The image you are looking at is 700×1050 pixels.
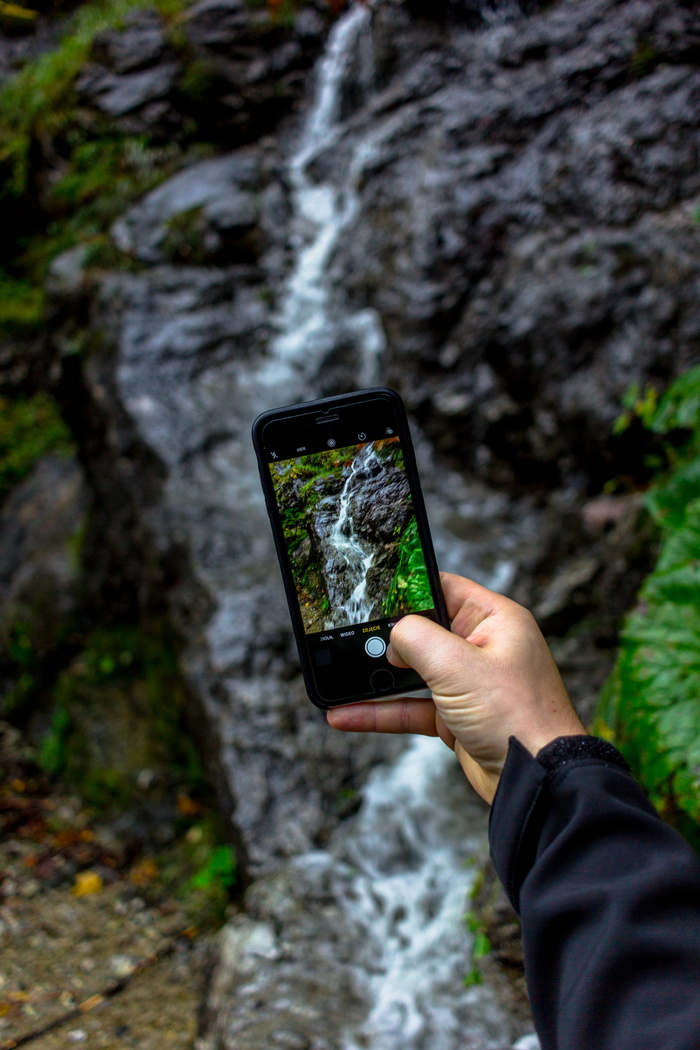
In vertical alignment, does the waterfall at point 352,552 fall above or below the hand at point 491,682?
above

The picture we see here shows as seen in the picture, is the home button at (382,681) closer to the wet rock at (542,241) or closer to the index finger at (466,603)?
the index finger at (466,603)

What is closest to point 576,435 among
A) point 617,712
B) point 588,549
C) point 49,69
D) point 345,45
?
point 588,549

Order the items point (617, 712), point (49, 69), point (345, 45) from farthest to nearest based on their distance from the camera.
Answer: point (49, 69), point (345, 45), point (617, 712)

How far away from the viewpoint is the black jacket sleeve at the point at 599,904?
0.97 m

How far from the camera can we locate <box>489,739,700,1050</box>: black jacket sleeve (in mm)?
971

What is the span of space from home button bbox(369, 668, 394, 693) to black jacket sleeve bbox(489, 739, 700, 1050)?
50cm

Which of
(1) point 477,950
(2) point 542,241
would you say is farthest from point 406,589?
(2) point 542,241

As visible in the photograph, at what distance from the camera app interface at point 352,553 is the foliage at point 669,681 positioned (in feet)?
2.95

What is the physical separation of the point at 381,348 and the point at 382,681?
16.0 feet

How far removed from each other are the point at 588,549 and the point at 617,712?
217 cm

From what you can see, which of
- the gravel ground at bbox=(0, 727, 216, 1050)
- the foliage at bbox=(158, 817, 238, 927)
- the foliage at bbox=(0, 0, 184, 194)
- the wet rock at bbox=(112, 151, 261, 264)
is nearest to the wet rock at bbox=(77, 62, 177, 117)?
the foliage at bbox=(0, 0, 184, 194)

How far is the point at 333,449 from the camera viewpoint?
1.73 m

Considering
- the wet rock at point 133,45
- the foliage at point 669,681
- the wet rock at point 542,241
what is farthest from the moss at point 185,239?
the foliage at point 669,681

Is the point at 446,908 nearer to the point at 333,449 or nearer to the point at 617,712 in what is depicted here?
the point at 617,712
